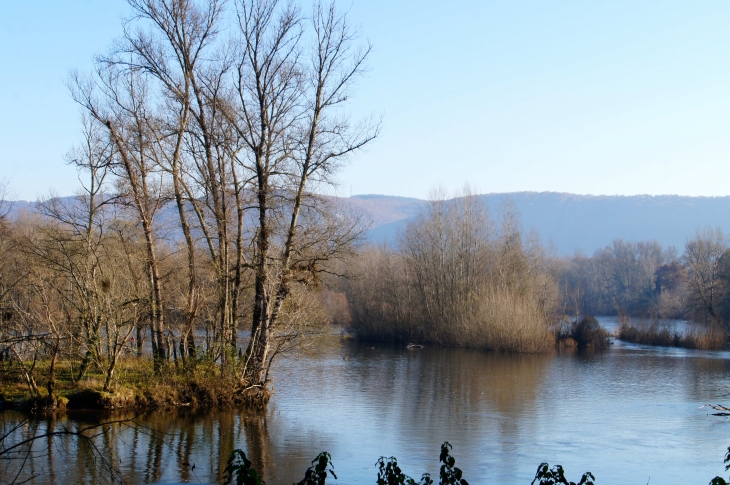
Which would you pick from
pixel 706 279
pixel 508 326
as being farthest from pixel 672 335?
pixel 508 326

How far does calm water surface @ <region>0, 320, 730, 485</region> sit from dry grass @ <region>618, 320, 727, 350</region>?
11.2m

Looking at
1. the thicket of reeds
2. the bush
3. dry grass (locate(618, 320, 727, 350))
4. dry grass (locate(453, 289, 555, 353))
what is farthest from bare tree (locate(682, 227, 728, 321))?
dry grass (locate(453, 289, 555, 353))

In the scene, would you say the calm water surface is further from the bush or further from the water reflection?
the bush

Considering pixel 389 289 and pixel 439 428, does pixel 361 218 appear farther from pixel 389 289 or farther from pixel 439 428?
pixel 389 289

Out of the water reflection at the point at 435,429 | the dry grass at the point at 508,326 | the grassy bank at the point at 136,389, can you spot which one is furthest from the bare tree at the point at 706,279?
the grassy bank at the point at 136,389

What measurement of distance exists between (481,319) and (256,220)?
2164 cm

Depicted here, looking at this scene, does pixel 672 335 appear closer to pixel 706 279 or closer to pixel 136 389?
pixel 706 279

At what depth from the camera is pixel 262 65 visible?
19703 millimetres

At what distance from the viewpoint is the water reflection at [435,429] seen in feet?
43.4

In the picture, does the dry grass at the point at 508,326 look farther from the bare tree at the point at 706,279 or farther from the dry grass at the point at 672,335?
the bare tree at the point at 706,279

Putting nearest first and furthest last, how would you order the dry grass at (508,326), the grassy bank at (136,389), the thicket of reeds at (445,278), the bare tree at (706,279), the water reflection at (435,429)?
the water reflection at (435,429) < the grassy bank at (136,389) < the dry grass at (508,326) < the thicket of reeds at (445,278) < the bare tree at (706,279)

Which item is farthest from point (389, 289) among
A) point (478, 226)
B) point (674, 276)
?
point (674, 276)

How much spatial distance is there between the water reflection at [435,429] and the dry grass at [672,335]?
1160cm

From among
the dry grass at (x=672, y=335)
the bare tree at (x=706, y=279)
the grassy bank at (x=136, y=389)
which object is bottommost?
the dry grass at (x=672, y=335)
